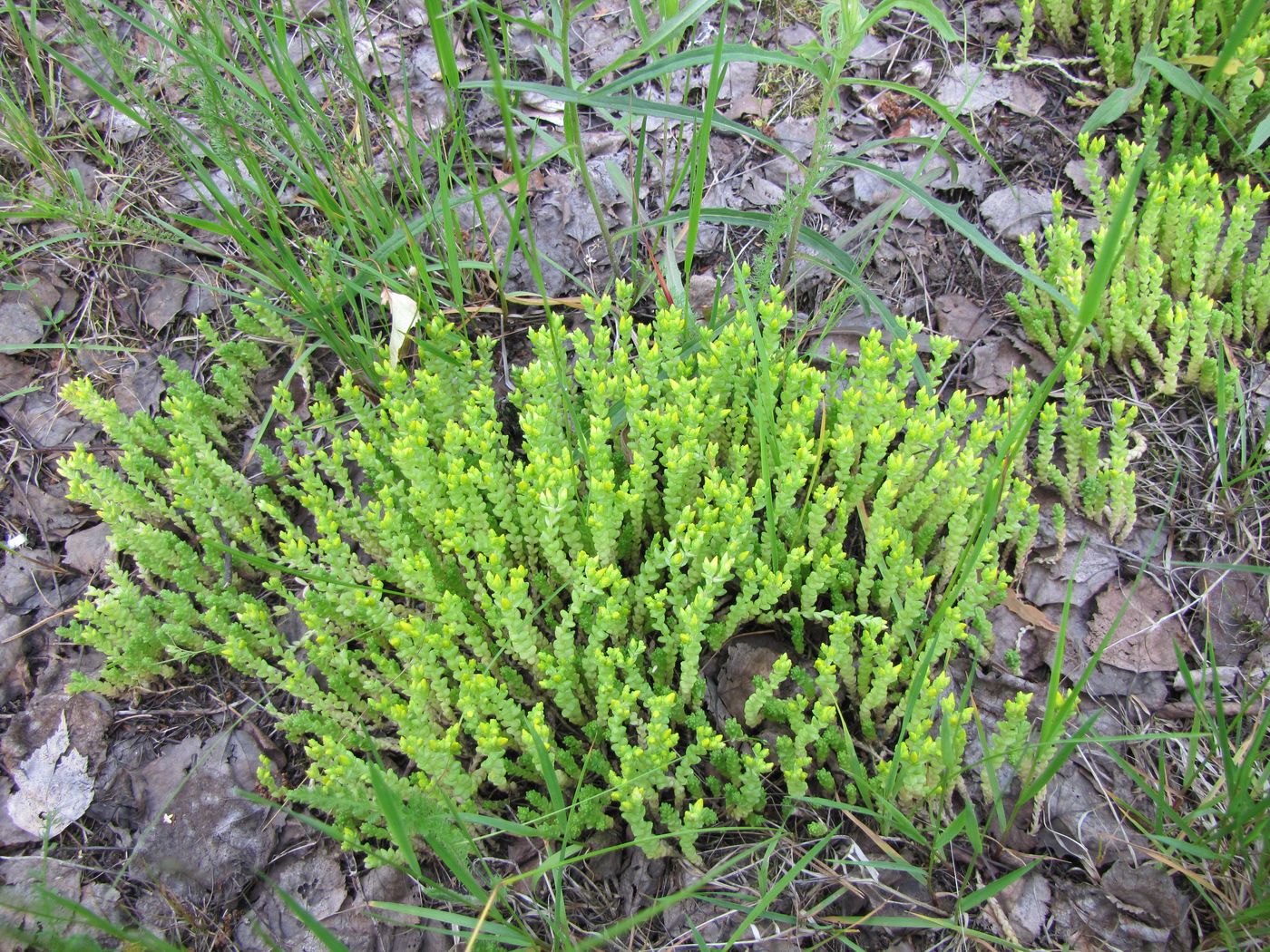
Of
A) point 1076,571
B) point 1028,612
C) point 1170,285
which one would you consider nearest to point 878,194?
point 1170,285

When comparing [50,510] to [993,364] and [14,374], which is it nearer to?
[14,374]

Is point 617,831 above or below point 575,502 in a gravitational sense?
below

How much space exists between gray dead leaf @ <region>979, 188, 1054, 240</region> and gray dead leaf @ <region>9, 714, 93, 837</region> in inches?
145

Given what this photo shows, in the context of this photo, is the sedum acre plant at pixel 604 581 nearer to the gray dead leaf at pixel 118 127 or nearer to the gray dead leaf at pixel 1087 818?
the gray dead leaf at pixel 1087 818

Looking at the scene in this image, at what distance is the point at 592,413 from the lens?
2.44m

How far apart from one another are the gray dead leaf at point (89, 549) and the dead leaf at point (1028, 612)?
295cm

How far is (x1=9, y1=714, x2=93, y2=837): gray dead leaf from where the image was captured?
2314 mm

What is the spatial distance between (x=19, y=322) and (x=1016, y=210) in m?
3.98

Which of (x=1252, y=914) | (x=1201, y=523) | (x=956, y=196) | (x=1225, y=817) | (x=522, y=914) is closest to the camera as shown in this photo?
(x=1252, y=914)

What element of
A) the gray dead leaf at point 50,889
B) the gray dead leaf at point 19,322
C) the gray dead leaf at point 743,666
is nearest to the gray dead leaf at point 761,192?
the gray dead leaf at point 743,666

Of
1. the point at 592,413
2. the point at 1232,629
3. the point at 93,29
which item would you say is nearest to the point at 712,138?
the point at 592,413

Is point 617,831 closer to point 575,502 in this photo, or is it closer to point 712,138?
point 575,502

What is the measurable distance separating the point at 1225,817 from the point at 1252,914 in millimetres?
195

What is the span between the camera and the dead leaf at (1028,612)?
239 centimetres
